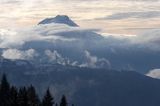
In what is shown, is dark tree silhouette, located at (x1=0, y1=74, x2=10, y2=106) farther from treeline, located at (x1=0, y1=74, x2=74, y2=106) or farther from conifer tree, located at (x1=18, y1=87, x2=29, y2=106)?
conifer tree, located at (x1=18, y1=87, x2=29, y2=106)

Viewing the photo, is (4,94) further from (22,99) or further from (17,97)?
(22,99)

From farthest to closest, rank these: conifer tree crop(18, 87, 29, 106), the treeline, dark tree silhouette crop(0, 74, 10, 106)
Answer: dark tree silhouette crop(0, 74, 10, 106) < the treeline < conifer tree crop(18, 87, 29, 106)

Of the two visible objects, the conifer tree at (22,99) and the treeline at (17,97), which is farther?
the treeline at (17,97)

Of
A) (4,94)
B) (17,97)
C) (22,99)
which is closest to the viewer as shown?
(22,99)

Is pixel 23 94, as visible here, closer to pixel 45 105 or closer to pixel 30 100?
pixel 30 100

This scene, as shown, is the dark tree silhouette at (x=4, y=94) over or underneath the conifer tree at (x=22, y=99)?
underneath

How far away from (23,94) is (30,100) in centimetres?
615

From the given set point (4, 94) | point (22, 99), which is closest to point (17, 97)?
point (22, 99)

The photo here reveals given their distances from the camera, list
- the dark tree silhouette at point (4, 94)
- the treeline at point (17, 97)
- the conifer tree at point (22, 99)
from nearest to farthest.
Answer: the conifer tree at point (22, 99) → the treeline at point (17, 97) → the dark tree silhouette at point (4, 94)

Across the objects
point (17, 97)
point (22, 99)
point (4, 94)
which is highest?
point (22, 99)

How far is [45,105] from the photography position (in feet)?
529

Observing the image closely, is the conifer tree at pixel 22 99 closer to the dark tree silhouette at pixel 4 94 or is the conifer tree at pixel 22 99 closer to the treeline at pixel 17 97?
the treeline at pixel 17 97

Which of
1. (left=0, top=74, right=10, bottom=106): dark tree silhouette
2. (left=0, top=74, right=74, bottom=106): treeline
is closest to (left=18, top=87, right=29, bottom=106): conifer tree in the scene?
(left=0, top=74, right=74, bottom=106): treeline

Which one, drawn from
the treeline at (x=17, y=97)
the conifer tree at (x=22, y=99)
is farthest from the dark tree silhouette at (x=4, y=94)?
the conifer tree at (x=22, y=99)
